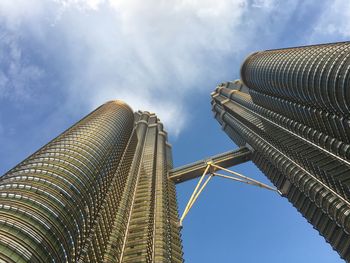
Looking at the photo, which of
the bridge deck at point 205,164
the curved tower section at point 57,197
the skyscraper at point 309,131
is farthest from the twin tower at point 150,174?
the bridge deck at point 205,164

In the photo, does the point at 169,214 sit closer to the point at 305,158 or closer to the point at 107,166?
the point at 107,166

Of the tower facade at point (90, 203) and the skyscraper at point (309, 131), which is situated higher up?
the skyscraper at point (309, 131)

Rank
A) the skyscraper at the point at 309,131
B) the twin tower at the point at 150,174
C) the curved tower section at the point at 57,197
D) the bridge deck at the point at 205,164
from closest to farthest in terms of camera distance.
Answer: the curved tower section at the point at 57,197
the twin tower at the point at 150,174
the skyscraper at the point at 309,131
the bridge deck at the point at 205,164

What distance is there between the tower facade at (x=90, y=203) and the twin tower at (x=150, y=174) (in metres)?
0.14

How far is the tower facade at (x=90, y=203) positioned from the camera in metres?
36.1

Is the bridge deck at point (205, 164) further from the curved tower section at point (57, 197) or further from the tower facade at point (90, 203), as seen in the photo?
the curved tower section at point (57, 197)

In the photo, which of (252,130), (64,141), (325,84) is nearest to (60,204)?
(64,141)

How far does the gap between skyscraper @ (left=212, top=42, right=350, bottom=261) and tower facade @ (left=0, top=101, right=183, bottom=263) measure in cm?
2478

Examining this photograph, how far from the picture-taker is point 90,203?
5106 cm

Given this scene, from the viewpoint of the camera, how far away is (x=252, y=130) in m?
122

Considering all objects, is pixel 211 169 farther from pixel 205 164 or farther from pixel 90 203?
pixel 90 203

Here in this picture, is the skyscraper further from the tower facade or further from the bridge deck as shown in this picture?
the tower facade

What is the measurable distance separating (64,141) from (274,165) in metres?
54.2

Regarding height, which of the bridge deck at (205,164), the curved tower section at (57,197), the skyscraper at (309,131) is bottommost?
the curved tower section at (57,197)
